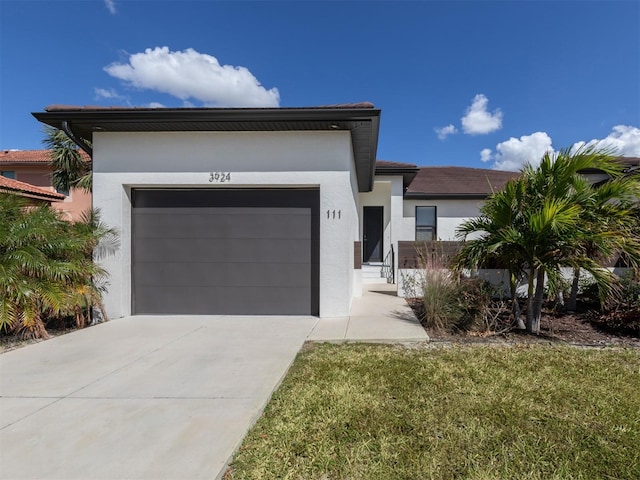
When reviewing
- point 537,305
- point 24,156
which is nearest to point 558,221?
point 537,305

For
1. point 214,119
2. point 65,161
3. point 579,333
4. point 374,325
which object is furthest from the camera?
point 65,161

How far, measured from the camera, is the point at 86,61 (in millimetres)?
10906

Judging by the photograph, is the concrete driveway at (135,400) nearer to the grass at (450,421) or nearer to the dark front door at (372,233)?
the grass at (450,421)

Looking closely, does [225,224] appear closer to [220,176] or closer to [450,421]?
[220,176]

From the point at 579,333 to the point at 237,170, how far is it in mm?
7312

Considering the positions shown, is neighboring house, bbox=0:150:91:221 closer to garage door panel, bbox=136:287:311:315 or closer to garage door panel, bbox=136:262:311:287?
garage door panel, bbox=136:262:311:287

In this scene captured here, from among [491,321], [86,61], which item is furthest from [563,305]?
[86,61]

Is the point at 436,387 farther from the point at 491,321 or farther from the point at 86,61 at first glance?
the point at 86,61

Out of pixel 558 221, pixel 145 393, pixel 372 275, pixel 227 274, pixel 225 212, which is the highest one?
pixel 225 212

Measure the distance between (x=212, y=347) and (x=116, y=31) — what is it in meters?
9.35

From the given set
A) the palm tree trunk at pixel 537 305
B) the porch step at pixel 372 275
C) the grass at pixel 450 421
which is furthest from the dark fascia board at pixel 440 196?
the grass at pixel 450 421

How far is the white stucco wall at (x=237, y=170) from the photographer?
6949mm

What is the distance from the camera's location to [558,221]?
16.2ft

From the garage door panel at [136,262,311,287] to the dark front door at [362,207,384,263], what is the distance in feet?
26.2
